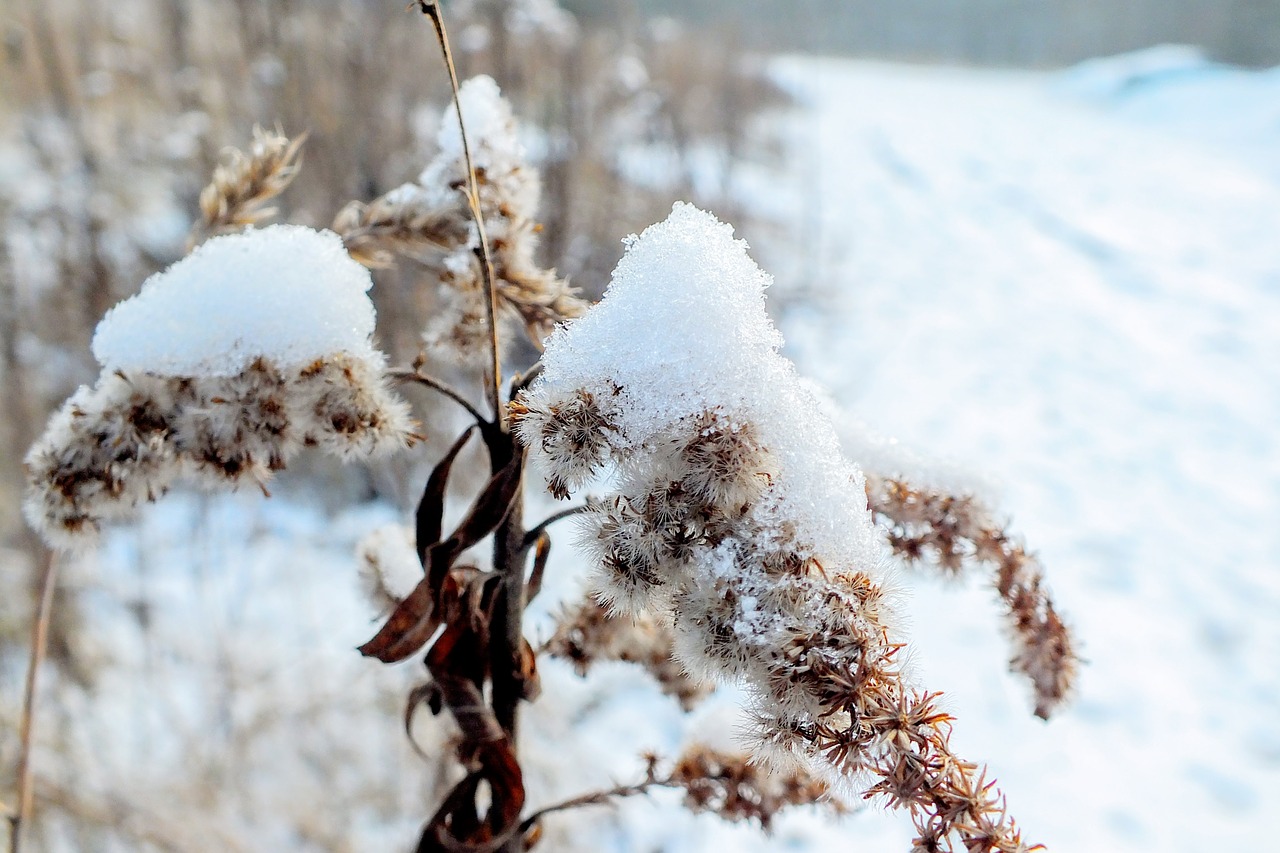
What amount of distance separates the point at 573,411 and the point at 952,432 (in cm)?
475

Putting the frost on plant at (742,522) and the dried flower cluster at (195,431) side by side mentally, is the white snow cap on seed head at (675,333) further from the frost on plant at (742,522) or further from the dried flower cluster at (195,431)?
the dried flower cluster at (195,431)

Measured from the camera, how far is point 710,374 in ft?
1.77

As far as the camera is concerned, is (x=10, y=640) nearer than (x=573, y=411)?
No

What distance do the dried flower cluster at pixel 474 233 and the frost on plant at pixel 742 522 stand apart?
0.19 metres

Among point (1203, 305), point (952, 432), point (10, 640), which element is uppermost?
point (1203, 305)

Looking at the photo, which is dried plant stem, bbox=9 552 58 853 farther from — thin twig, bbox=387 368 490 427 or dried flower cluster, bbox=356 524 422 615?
thin twig, bbox=387 368 490 427

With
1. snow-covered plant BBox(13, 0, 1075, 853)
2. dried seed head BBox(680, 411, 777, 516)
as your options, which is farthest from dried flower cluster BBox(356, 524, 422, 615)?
dried seed head BBox(680, 411, 777, 516)

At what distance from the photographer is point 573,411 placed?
0.55m

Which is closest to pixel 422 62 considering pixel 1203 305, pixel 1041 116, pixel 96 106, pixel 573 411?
pixel 96 106

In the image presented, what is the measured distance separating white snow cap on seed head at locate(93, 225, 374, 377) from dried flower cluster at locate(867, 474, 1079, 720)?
18.5 inches

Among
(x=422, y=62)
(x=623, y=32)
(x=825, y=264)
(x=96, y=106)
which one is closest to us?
(x=96, y=106)

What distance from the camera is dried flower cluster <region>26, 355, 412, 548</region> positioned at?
2.19 feet

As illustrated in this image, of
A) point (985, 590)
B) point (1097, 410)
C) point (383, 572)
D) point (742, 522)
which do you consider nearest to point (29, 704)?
point (383, 572)

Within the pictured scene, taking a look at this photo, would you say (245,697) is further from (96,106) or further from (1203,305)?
(1203,305)
